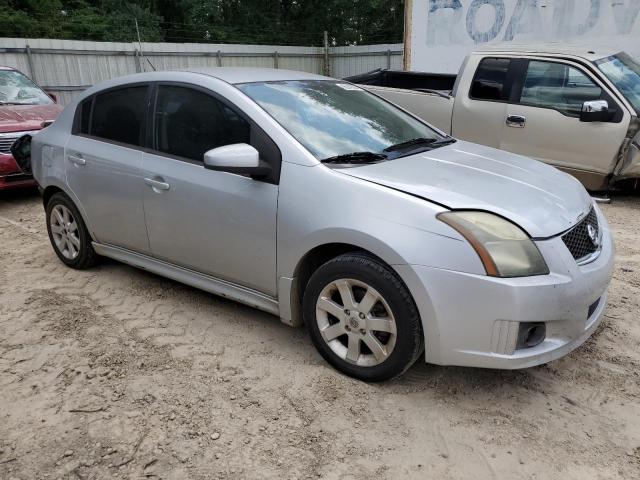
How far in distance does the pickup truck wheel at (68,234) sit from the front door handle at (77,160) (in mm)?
373

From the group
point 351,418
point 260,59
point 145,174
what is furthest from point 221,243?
point 260,59

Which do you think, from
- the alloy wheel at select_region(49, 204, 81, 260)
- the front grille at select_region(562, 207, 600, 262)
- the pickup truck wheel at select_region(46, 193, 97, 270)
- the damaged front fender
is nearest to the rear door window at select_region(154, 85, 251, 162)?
the pickup truck wheel at select_region(46, 193, 97, 270)

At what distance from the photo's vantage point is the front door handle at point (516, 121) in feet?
21.6

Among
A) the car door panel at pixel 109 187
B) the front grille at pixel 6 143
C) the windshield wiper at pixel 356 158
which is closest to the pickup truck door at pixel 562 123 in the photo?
the windshield wiper at pixel 356 158

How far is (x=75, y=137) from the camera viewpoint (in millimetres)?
4348

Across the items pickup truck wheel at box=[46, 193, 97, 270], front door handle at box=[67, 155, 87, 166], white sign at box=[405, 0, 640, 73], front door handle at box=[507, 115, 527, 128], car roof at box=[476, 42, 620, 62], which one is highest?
white sign at box=[405, 0, 640, 73]

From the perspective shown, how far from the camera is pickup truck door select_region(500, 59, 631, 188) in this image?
6168mm

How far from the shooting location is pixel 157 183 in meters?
3.62

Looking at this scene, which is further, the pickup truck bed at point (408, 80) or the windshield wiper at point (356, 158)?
the pickup truck bed at point (408, 80)

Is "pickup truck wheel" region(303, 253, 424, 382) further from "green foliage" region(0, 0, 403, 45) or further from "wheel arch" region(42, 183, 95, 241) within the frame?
"green foliage" region(0, 0, 403, 45)

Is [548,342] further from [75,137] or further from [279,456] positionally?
[75,137]

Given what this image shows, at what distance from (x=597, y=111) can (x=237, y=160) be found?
4759 millimetres

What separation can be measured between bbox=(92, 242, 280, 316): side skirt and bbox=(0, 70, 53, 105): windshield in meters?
4.77

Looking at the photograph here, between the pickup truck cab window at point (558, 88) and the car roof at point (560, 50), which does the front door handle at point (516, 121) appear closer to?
the pickup truck cab window at point (558, 88)
